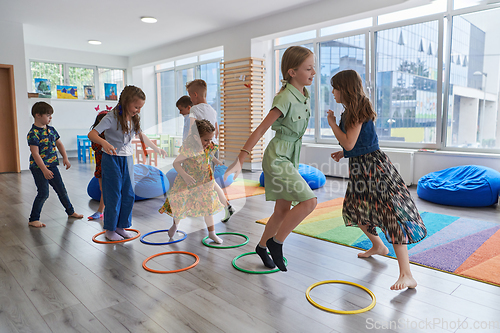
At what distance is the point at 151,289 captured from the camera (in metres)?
1.99

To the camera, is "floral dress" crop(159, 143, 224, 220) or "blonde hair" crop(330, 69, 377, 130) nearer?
"blonde hair" crop(330, 69, 377, 130)

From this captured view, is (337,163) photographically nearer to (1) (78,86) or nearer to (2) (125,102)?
(2) (125,102)

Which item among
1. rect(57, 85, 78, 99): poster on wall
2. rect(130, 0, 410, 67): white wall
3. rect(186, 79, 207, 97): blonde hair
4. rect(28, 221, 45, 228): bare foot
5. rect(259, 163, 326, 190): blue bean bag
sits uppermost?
rect(130, 0, 410, 67): white wall

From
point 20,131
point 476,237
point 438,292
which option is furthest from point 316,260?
point 20,131

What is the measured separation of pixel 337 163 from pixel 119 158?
→ 4079 millimetres

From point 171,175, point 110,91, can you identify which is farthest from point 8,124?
point 171,175

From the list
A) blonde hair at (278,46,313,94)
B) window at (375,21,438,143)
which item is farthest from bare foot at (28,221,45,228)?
window at (375,21,438,143)

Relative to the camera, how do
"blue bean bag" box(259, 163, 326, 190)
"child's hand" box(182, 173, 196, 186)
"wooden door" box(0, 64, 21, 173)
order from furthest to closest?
"wooden door" box(0, 64, 21, 173) → "blue bean bag" box(259, 163, 326, 190) → "child's hand" box(182, 173, 196, 186)

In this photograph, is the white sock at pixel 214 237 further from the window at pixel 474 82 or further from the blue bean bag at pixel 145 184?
the window at pixel 474 82

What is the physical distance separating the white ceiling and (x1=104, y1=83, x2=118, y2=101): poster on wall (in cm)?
173

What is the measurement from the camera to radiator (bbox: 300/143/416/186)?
17.2ft

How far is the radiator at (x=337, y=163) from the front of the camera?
17.2ft

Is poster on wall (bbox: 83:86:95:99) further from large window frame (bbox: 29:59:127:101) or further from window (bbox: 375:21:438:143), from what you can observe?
window (bbox: 375:21:438:143)

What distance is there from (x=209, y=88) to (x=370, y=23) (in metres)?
4.44
